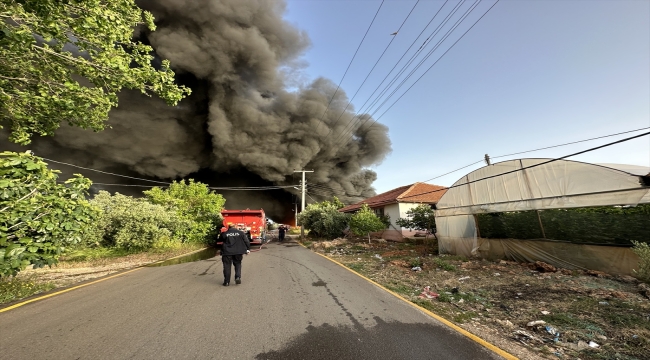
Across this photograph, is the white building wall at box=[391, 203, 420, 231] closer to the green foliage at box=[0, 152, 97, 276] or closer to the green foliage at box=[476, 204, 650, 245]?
the green foliage at box=[476, 204, 650, 245]

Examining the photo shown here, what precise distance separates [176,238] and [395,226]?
48.4 feet

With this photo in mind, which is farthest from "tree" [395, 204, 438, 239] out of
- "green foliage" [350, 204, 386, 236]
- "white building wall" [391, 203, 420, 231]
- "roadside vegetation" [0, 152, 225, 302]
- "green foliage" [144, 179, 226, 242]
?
"roadside vegetation" [0, 152, 225, 302]

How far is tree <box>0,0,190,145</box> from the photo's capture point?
4.24 m

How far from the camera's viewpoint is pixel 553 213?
31.7 ft

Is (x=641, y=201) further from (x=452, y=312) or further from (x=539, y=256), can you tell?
(x=452, y=312)

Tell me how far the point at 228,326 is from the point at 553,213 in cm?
1195

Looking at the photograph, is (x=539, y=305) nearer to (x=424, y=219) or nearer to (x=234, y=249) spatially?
(x=234, y=249)

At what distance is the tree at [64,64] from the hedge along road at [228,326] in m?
3.89

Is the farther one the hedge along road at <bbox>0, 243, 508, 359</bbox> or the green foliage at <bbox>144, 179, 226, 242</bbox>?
the green foliage at <bbox>144, 179, 226, 242</bbox>

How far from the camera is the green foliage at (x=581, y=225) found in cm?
755

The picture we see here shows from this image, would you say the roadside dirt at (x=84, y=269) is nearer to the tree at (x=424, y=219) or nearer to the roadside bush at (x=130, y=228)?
the roadside bush at (x=130, y=228)

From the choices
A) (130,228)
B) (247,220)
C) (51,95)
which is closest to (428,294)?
(51,95)

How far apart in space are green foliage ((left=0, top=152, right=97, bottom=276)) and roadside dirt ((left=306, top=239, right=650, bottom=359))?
6405 millimetres

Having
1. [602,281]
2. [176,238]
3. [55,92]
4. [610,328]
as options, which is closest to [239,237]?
[55,92]
